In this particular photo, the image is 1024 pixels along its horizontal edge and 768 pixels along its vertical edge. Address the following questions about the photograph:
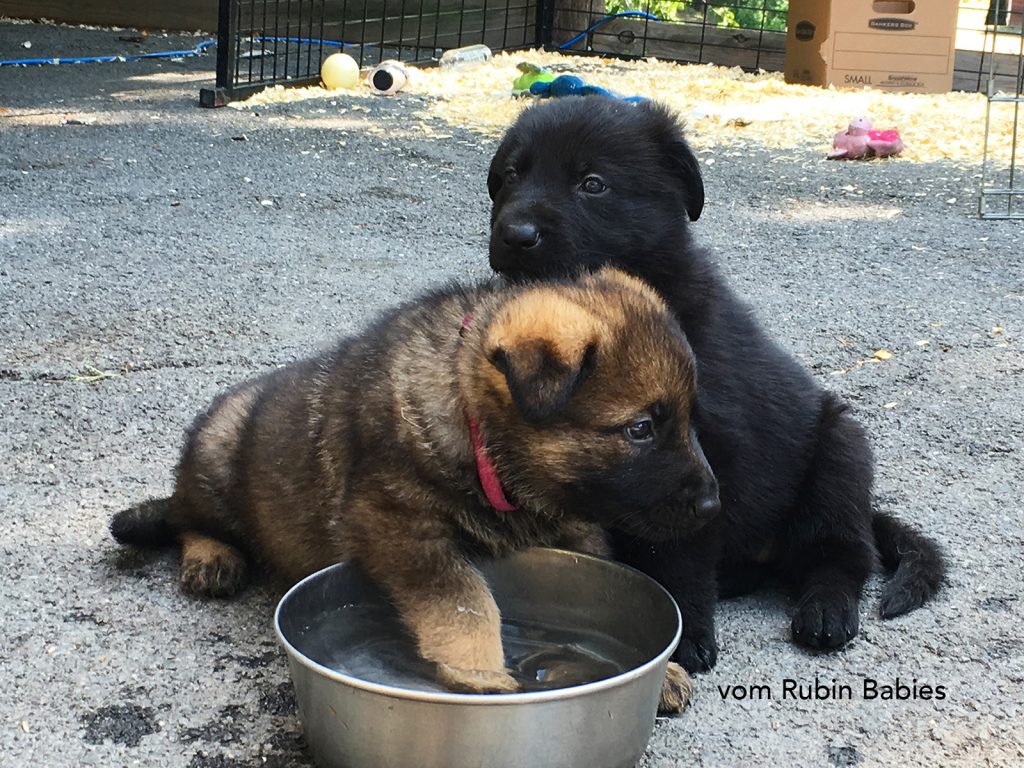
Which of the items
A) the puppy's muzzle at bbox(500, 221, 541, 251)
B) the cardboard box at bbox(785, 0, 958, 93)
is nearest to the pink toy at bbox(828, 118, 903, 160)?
the cardboard box at bbox(785, 0, 958, 93)

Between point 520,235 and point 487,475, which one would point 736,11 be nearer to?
point 520,235

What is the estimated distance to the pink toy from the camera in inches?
312

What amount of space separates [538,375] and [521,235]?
84 cm

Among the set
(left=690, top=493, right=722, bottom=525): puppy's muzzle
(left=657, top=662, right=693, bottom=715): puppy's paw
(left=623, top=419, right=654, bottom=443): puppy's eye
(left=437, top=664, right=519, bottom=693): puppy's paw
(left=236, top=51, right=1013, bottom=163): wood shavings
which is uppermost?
(left=236, top=51, right=1013, bottom=163): wood shavings

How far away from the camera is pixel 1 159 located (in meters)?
7.07

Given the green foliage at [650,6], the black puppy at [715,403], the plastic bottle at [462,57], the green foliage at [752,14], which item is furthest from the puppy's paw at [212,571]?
the green foliage at [650,6]

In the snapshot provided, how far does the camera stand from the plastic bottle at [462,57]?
10.7 metres

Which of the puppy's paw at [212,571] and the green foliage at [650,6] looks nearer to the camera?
the puppy's paw at [212,571]

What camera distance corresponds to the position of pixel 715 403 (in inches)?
110

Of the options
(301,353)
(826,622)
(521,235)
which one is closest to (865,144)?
(301,353)

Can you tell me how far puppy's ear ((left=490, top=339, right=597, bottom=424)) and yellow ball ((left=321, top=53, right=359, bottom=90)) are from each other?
777 centimetres

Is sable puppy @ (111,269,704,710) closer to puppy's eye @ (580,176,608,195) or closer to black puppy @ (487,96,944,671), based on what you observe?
black puppy @ (487,96,944,671)

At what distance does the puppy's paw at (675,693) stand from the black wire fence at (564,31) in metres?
8.77

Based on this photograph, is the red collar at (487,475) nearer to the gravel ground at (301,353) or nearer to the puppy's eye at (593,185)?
the gravel ground at (301,353)
